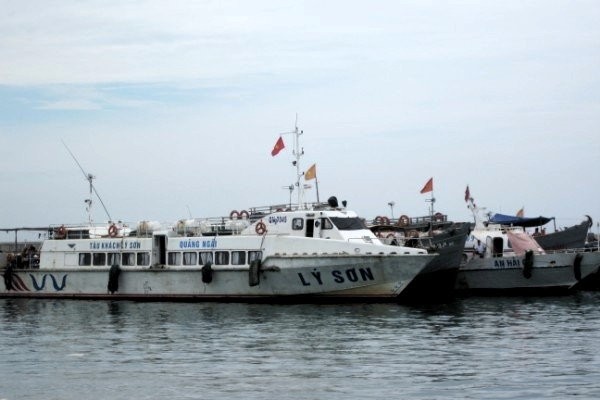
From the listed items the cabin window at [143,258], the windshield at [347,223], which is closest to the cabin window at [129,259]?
the cabin window at [143,258]

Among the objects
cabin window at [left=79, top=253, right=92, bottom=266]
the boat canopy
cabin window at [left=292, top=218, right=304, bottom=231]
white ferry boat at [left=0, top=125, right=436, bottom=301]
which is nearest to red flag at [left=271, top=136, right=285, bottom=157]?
white ferry boat at [left=0, top=125, right=436, bottom=301]

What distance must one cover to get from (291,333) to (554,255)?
62.7 ft

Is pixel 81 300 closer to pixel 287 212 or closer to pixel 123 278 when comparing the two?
pixel 123 278

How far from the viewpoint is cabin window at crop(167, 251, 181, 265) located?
45.7 meters

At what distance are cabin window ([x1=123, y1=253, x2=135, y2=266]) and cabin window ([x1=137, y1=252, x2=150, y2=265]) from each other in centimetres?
32

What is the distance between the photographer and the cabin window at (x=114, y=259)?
1853 inches

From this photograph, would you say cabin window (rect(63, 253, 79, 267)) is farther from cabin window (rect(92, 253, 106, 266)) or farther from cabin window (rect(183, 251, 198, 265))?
cabin window (rect(183, 251, 198, 265))

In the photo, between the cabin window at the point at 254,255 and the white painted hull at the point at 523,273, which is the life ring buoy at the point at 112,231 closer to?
the cabin window at the point at 254,255

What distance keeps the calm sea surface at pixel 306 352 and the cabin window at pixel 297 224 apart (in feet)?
12.2

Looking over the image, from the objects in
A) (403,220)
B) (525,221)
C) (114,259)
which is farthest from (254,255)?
(525,221)

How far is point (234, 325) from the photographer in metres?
34.6

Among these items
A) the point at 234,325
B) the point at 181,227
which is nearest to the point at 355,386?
the point at 234,325

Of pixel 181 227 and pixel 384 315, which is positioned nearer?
pixel 384 315

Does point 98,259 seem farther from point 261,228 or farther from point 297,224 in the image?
point 297,224
